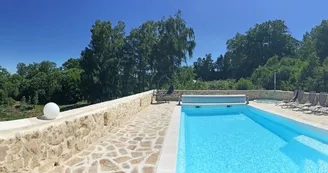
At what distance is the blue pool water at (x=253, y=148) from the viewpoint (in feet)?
13.3

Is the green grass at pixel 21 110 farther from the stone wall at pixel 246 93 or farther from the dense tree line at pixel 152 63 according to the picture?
the stone wall at pixel 246 93

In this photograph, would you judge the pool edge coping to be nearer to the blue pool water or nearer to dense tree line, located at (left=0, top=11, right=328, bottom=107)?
the blue pool water

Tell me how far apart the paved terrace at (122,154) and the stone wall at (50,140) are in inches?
6.4

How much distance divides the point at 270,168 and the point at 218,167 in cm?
98

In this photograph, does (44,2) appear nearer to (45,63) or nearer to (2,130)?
(2,130)

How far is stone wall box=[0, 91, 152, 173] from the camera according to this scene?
2264 mm

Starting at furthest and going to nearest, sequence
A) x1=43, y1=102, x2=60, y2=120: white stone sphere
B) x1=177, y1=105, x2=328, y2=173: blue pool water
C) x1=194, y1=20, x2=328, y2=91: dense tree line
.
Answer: x1=194, y1=20, x2=328, y2=91: dense tree line
x1=177, y1=105, x2=328, y2=173: blue pool water
x1=43, y1=102, x2=60, y2=120: white stone sphere

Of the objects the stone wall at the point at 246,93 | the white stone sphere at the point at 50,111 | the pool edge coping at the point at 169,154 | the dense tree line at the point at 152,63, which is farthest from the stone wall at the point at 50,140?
the dense tree line at the point at 152,63

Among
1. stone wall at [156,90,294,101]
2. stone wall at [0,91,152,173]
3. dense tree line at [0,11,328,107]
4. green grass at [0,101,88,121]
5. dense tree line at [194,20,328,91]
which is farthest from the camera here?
dense tree line at [194,20,328,91]

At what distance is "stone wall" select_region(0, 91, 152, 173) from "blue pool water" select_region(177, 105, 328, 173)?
1.82 m

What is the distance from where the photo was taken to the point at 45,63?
4578cm

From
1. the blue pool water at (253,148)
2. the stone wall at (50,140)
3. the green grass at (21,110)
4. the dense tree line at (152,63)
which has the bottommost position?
the green grass at (21,110)

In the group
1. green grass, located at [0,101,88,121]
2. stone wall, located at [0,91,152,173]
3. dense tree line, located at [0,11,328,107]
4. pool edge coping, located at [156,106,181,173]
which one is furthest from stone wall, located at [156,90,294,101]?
green grass, located at [0,101,88,121]

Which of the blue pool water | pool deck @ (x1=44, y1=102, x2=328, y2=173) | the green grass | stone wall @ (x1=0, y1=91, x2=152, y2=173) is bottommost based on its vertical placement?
the green grass
